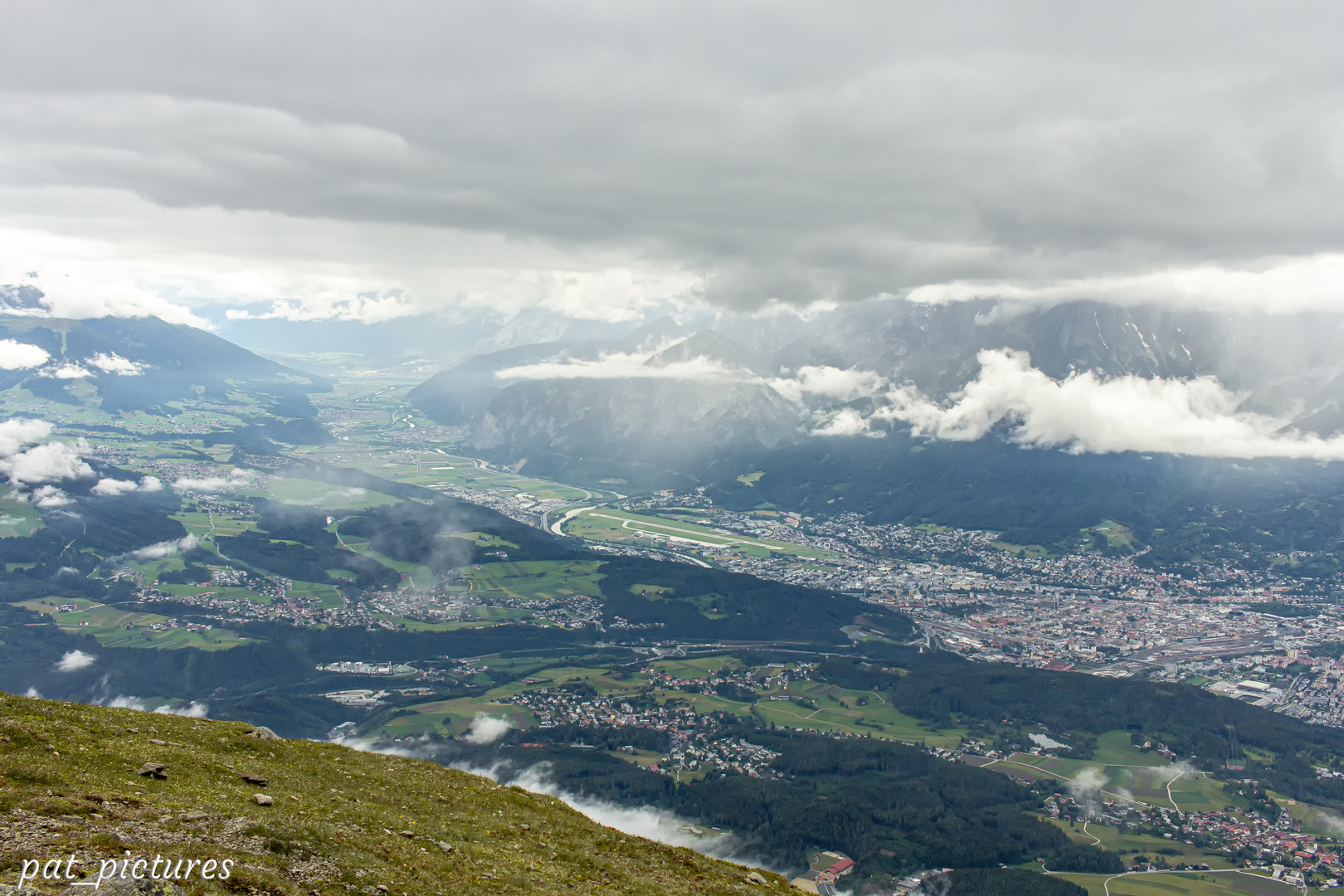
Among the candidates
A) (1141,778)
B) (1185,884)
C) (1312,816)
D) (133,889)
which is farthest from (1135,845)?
(133,889)

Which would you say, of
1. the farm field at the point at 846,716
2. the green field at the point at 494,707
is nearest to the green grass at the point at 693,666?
the green field at the point at 494,707

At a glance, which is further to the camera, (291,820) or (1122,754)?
(1122,754)

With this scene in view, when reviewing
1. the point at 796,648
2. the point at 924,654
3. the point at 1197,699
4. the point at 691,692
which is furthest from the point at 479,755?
the point at 1197,699

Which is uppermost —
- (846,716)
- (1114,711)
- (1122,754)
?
(1114,711)

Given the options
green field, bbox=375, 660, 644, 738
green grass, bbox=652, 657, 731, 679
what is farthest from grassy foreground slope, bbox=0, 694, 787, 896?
green grass, bbox=652, 657, 731, 679

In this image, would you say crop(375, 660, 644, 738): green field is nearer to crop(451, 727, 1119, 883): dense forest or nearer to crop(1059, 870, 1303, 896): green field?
crop(451, 727, 1119, 883): dense forest

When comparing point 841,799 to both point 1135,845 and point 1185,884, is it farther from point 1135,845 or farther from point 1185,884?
point 1185,884

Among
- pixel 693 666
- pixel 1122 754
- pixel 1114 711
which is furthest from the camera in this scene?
pixel 693 666
